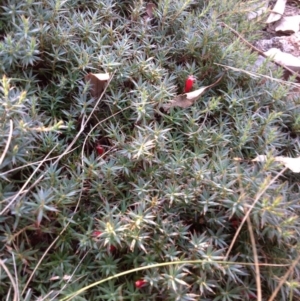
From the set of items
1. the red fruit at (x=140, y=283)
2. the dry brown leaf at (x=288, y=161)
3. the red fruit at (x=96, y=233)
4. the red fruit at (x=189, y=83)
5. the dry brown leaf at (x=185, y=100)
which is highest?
the red fruit at (x=189, y=83)

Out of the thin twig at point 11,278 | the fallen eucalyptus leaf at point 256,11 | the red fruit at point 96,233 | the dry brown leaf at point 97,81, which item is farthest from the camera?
the fallen eucalyptus leaf at point 256,11

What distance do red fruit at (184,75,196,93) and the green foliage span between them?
59mm

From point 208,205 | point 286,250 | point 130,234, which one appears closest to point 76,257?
point 130,234

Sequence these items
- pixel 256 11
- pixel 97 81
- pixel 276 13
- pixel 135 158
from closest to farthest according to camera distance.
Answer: pixel 135 158 < pixel 97 81 < pixel 256 11 < pixel 276 13

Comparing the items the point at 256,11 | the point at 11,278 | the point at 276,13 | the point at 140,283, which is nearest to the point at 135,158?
the point at 140,283

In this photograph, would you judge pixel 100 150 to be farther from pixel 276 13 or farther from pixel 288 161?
pixel 276 13

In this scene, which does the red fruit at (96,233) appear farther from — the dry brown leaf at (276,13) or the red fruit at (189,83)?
the dry brown leaf at (276,13)

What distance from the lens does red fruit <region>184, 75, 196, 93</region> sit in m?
2.06

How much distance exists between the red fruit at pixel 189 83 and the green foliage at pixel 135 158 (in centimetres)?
6

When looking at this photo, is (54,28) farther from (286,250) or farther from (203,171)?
(286,250)

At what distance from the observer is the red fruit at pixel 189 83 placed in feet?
6.77

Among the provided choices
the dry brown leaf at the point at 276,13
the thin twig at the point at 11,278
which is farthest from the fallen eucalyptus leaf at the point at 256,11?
the thin twig at the point at 11,278

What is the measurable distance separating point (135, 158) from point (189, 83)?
1.63 feet

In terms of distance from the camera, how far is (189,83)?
6.78ft
